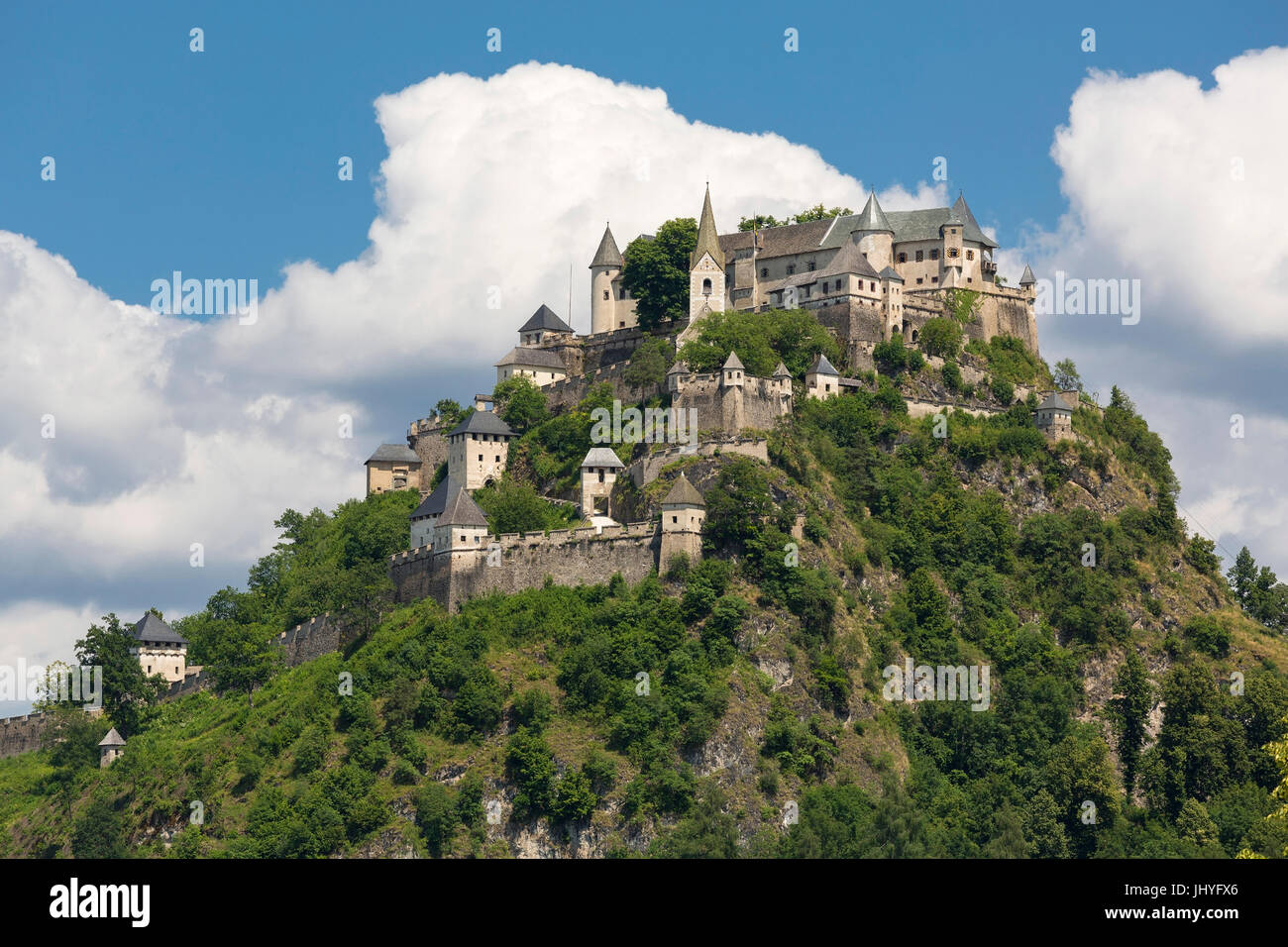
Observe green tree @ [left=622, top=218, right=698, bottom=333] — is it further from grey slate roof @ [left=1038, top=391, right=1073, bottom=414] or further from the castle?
grey slate roof @ [left=1038, top=391, right=1073, bottom=414]

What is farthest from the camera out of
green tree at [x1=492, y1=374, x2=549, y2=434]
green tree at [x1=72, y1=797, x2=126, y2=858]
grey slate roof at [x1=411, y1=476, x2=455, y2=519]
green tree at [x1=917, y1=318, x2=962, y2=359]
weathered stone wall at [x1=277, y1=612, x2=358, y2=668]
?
green tree at [x1=917, y1=318, x2=962, y2=359]

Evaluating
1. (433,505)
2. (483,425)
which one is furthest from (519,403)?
(433,505)

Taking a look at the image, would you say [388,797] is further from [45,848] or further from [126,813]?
[45,848]

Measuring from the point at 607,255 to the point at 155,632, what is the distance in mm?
34109

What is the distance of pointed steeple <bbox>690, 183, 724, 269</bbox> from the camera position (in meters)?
106

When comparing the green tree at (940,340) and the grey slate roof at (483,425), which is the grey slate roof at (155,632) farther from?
the green tree at (940,340)

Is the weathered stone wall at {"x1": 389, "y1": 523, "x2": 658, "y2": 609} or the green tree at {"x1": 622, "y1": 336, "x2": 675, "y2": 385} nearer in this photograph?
the weathered stone wall at {"x1": 389, "y1": 523, "x2": 658, "y2": 609}

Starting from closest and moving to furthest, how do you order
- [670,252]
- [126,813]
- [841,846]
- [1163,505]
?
[841,846] < [126,813] < [1163,505] < [670,252]

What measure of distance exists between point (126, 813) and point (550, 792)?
77.0 ft

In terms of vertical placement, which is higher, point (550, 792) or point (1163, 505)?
point (1163, 505)

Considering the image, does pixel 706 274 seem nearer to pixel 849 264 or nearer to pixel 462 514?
pixel 849 264

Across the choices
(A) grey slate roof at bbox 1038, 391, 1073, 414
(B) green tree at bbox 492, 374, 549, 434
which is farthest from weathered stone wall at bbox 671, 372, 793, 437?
(A) grey slate roof at bbox 1038, 391, 1073, 414
